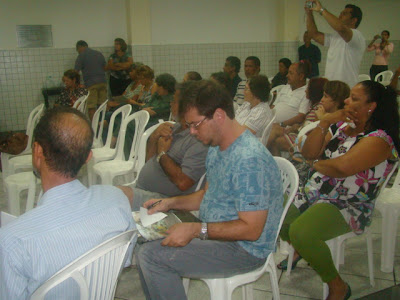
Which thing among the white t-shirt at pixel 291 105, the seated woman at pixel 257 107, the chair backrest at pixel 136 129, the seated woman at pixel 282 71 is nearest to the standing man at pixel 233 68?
the seated woman at pixel 282 71

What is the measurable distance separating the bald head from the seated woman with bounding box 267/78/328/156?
232 cm

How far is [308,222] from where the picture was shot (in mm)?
1973

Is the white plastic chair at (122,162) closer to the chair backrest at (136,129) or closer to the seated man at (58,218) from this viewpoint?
the chair backrest at (136,129)

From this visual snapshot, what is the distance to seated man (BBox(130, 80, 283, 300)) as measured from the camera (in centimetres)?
149

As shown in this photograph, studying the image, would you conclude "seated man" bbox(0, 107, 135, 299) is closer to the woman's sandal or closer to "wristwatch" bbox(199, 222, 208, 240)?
"wristwatch" bbox(199, 222, 208, 240)

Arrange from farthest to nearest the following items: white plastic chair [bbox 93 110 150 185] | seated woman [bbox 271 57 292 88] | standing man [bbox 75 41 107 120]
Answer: standing man [bbox 75 41 107 120], seated woman [bbox 271 57 292 88], white plastic chair [bbox 93 110 150 185]

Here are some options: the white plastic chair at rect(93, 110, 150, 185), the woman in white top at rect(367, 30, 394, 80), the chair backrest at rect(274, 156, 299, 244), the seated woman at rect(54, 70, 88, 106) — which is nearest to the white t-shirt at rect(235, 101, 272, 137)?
the white plastic chair at rect(93, 110, 150, 185)

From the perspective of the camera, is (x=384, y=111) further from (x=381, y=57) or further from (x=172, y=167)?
(x=381, y=57)

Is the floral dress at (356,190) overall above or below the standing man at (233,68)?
below

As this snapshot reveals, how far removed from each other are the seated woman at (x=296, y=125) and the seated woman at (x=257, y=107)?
0.30 m

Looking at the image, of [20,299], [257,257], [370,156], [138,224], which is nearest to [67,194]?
[20,299]

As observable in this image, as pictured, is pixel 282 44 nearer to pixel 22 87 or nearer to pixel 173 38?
pixel 173 38

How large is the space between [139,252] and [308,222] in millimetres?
823

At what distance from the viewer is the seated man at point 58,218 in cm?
104
